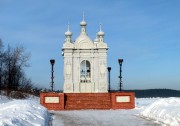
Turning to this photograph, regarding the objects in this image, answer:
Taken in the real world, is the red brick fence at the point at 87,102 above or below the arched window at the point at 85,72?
below

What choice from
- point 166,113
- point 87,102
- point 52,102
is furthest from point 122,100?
point 166,113

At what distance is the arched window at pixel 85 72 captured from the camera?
3616 centimetres

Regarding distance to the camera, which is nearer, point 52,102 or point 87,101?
point 52,102

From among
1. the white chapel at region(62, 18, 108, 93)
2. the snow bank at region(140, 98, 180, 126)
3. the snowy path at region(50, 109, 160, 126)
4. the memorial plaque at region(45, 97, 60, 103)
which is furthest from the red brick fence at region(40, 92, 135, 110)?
the snowy path at region(50, 109, 160, 126)

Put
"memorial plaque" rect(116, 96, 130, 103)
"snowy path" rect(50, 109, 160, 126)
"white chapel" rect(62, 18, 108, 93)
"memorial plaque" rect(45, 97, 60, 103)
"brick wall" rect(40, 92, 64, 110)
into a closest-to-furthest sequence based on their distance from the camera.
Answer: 1. "snowy path" rect(50, 109, 160, 126)
2. "brick wall" rect(40, 92, 64, 110)
3. "memorial plaque" rect(45, 97, 60, 103)
4. "memorial plaque" rect(116, 96, 130, 103)
5. "white chapel" rect(62, 18, 108, 93)

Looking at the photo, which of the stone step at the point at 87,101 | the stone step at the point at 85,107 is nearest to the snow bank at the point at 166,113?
the stone step at the point at 85,107

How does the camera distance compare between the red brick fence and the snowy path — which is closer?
the snowy path

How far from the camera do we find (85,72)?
36750mm

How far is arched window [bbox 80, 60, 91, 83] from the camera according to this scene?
119 ft

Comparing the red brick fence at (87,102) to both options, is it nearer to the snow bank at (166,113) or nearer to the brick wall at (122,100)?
the brick wall at (122,100)

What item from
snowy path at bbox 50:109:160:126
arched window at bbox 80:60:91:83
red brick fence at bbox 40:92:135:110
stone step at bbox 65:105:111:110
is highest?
arched window at bbox 80:60:91:83

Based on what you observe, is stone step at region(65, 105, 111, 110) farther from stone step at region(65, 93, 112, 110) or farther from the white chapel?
the white chapel

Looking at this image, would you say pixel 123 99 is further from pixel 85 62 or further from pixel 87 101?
pixel 85 62

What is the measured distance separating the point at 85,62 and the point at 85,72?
0.93m
